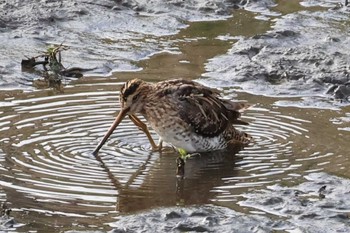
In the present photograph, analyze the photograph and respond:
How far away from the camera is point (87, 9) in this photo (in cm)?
1495

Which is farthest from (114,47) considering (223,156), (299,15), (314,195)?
(314,195)

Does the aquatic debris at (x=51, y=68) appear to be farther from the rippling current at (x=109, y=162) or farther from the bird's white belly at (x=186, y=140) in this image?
the bird's white belly at (x=186, y=140)

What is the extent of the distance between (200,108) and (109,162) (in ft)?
3.60

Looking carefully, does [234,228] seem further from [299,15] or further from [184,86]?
[299,15]

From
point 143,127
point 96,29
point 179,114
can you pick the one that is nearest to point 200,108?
point 179,114

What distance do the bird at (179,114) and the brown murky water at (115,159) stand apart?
0.13 meters

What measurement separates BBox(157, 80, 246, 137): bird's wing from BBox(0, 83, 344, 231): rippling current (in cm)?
27

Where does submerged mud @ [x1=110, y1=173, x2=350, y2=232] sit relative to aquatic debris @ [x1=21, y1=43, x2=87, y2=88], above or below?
above

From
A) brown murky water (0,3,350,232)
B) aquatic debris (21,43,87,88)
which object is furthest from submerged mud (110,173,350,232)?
aquatic debris (21,43,87,88)

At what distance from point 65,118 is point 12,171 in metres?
1.74

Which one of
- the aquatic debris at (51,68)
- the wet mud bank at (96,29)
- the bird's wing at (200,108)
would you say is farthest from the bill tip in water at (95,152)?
the aquatic debris at (51,68)

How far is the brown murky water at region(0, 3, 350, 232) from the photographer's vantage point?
8.62 metres

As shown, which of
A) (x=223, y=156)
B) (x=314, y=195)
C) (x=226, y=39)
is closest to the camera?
(x=314, y=195)

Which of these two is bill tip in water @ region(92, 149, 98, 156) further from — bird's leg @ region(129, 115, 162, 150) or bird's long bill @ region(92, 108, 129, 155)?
bird's leg @ region(129, 115, 162, 150)
